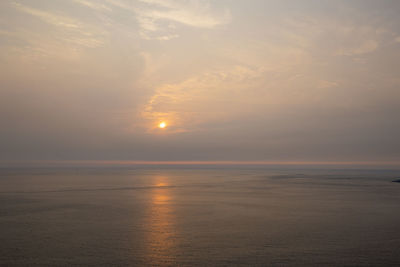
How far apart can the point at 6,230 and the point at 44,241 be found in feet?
18.6

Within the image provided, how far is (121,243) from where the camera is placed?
21266mm

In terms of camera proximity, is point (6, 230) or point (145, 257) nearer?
point (145, 257)

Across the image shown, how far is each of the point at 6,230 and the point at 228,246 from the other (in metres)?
17.4

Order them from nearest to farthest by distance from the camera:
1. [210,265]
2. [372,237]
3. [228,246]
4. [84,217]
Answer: [210,265] < [228,246] < [372,237] < [84,217]

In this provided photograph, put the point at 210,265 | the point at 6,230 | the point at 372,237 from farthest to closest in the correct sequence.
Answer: the point at 6,230 < the point at 372,237 < the point at 210,265

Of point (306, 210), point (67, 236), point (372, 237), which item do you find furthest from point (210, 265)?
point (306, 210)

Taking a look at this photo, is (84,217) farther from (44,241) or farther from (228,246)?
(228,246)

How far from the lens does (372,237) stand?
22984 mm

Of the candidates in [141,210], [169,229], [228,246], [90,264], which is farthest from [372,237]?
[141,210]

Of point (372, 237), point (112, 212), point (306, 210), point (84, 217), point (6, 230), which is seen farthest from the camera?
point (306, 210)

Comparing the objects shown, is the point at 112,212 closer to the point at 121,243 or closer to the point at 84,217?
the point at 84,217

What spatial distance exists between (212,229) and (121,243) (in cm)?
782

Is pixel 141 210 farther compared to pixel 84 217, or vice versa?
pixel 141 210

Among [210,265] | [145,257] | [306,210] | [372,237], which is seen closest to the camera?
[210,265]
